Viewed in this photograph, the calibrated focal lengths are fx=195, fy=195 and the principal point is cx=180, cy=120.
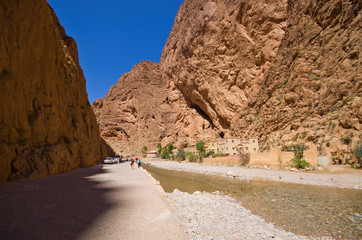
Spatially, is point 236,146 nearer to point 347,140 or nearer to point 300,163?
point 300,163

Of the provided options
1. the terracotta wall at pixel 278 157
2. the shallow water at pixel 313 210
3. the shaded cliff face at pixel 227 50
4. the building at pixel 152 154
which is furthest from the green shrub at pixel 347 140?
the building at pixel 152 154

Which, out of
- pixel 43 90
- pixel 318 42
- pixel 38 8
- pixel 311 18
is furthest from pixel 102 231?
pixel 311 18

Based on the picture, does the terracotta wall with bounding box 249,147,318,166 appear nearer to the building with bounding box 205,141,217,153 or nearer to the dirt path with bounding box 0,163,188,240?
the dirt path with bounding box 0,163,188,240

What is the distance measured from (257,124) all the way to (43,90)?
116 ft

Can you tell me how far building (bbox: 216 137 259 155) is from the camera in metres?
35.9

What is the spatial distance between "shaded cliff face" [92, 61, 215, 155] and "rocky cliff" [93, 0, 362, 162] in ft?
13.8

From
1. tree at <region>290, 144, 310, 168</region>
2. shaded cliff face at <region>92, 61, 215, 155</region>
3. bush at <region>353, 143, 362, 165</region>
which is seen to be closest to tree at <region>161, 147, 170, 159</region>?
shaded cliff face at <region>92, 61, 215, 155</region>

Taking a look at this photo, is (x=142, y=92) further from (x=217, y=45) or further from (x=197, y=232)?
(x=197, y=232)

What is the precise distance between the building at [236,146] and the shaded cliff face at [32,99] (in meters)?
28.7

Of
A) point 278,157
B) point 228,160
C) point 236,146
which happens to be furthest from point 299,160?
point 236,146

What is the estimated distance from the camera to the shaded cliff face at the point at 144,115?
68.8 m

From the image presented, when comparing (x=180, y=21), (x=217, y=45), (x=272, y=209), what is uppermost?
(x=180, y=21)

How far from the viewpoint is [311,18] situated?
32719 millimetres

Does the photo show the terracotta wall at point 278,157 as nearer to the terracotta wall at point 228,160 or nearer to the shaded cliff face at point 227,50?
the terracotta wall at point 228,160
